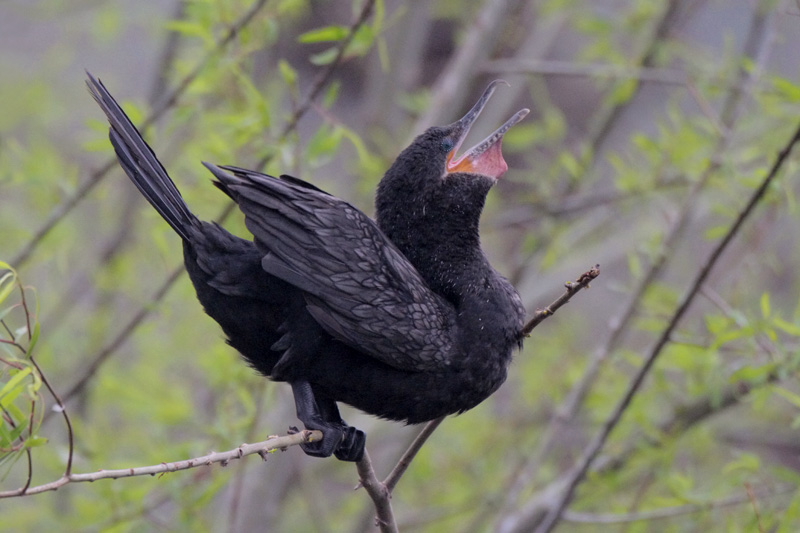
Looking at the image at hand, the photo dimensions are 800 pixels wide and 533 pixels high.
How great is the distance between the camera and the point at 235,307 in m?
2.41

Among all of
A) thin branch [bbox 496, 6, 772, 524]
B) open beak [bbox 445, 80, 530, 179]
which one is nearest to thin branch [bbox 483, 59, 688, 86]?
thin branch [bbox 496, 6, 772, 524]

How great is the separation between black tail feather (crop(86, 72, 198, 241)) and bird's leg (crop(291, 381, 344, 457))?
0.58m

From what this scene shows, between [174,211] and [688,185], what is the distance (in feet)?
9.44

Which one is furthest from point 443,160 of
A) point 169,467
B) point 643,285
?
point 643,285

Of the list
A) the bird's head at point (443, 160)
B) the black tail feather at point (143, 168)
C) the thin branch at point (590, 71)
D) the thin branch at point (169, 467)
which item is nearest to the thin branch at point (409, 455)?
the thin branch at point (169, 467)

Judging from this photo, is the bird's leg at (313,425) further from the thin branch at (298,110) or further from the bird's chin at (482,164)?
the thin branch at (298,110)

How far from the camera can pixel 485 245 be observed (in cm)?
657

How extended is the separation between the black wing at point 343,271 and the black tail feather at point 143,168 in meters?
0.17

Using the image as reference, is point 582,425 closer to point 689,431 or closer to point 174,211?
point 689,431

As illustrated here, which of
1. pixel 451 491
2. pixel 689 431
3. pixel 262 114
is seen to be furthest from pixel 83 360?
pixel 689 431

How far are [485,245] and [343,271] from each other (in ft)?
14.2

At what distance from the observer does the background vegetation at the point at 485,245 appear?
3.43 metres

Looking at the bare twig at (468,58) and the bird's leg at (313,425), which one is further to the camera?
the bare twig at (468,58)

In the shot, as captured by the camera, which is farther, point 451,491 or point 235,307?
point 451,491
